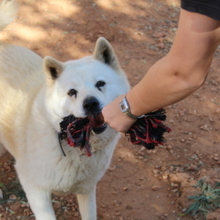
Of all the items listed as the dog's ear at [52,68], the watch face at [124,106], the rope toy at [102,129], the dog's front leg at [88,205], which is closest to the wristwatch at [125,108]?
the watch face at [124,106]

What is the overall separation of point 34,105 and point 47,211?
81 cm

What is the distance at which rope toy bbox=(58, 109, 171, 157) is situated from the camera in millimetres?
1841

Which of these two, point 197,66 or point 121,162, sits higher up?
point 197,66

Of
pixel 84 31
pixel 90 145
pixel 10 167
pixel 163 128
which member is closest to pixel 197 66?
pixel 163 128

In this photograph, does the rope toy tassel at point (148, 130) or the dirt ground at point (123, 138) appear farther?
the dirt ground at point (123, 138)

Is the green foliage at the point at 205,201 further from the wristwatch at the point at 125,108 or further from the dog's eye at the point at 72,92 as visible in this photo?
the wristwatch at the point at 125,108

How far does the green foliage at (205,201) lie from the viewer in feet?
10.2

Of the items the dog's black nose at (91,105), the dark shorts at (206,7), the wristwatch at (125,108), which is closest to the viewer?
the dark shorts at (206,7)

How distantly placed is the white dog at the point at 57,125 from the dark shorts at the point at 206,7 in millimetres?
1108

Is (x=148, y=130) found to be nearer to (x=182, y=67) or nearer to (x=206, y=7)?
(x=182, y=67)

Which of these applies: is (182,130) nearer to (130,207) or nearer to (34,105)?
(130,207)

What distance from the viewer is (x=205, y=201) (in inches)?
124

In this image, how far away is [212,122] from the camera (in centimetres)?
438

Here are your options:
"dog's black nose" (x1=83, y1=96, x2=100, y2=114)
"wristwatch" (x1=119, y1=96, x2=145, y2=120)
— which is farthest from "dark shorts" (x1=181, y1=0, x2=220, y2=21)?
"dog's black nose" (x1=83, y1=96, x2=100, y2=114)
